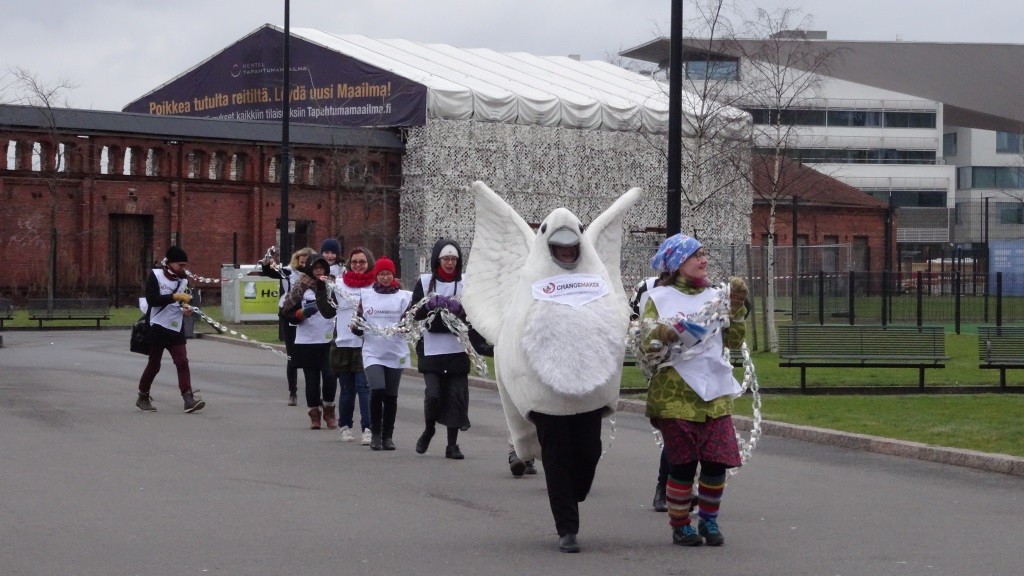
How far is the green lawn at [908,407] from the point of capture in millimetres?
13352

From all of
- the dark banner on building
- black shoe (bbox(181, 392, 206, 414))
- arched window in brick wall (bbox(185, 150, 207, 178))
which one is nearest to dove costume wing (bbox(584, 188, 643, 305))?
black shoe (bbox(181, 392, 206, 414))

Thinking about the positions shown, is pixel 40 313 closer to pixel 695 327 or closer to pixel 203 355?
pixel 203 355

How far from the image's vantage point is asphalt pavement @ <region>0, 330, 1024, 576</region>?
768 cm

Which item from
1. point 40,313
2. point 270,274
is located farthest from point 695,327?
point 40,313

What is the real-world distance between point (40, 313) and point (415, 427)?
79.4 ft

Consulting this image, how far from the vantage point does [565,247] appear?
26.6 feet

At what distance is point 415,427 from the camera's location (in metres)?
15.2

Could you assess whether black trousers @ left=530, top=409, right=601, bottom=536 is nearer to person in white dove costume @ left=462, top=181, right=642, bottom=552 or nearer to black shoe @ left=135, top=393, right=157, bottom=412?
person in white dove costume @ left=462, top=181, right=642, bottom=552

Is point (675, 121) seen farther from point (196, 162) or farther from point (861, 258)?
point (196, 162)

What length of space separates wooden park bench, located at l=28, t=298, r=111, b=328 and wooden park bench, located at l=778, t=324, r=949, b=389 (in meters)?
23.1

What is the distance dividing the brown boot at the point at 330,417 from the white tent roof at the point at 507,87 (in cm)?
3392

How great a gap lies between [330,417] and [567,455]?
7.14 meters

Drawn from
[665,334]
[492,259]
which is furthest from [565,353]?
[492,259]

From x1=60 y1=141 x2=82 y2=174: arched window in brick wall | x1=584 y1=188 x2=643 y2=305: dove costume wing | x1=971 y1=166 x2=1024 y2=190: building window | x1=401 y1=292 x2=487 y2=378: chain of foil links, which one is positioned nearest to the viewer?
x1=584 y1=188 x2=643 y2=305: dove costume wing
